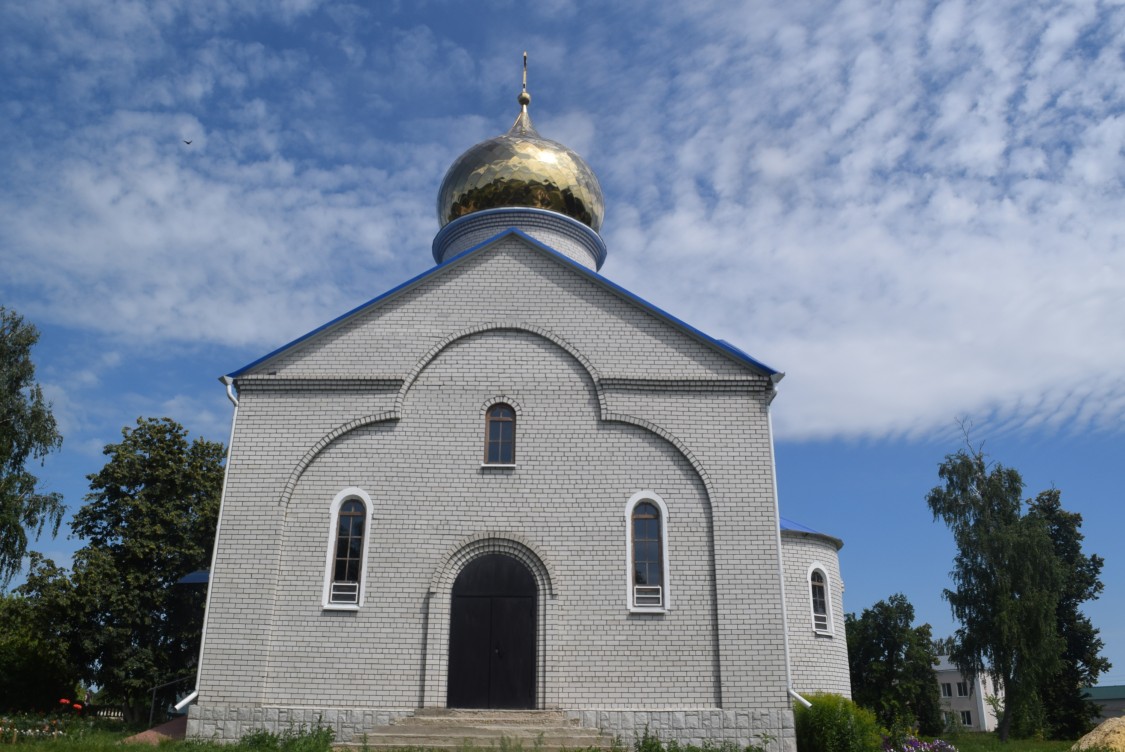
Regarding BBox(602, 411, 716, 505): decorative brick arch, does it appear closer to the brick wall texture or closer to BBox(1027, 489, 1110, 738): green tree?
the brick wall texture

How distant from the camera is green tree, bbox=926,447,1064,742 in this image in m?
20.0

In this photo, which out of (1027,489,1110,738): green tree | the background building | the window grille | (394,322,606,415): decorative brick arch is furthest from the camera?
the background building

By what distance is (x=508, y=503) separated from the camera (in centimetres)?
1073

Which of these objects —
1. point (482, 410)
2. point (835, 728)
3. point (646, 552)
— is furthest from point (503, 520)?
point (835, 728)

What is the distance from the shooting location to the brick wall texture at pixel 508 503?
9.93m

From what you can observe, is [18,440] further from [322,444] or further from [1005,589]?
[1005,589]

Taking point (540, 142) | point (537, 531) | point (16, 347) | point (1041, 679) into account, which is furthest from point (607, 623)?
point (1041, 679)

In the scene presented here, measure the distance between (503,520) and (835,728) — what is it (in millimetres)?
4492

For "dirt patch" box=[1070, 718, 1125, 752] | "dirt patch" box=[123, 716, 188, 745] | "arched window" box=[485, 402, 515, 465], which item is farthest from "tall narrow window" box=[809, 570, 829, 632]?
"dirt patch" box=[123, 716, 188, 745]

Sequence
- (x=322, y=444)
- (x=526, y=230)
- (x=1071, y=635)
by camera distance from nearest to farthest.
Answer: (x=322, y=444) → (x=526, y=230) → (x=1071, y=635)

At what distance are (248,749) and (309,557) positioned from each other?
233 centimetres

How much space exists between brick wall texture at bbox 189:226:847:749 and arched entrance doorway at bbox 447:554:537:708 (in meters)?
0.15

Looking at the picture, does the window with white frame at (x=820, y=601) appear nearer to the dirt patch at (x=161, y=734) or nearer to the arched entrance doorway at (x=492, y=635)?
the arched entrance doorway at (x=492, y=635)

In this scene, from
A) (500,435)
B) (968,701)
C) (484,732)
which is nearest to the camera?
(484,732)
